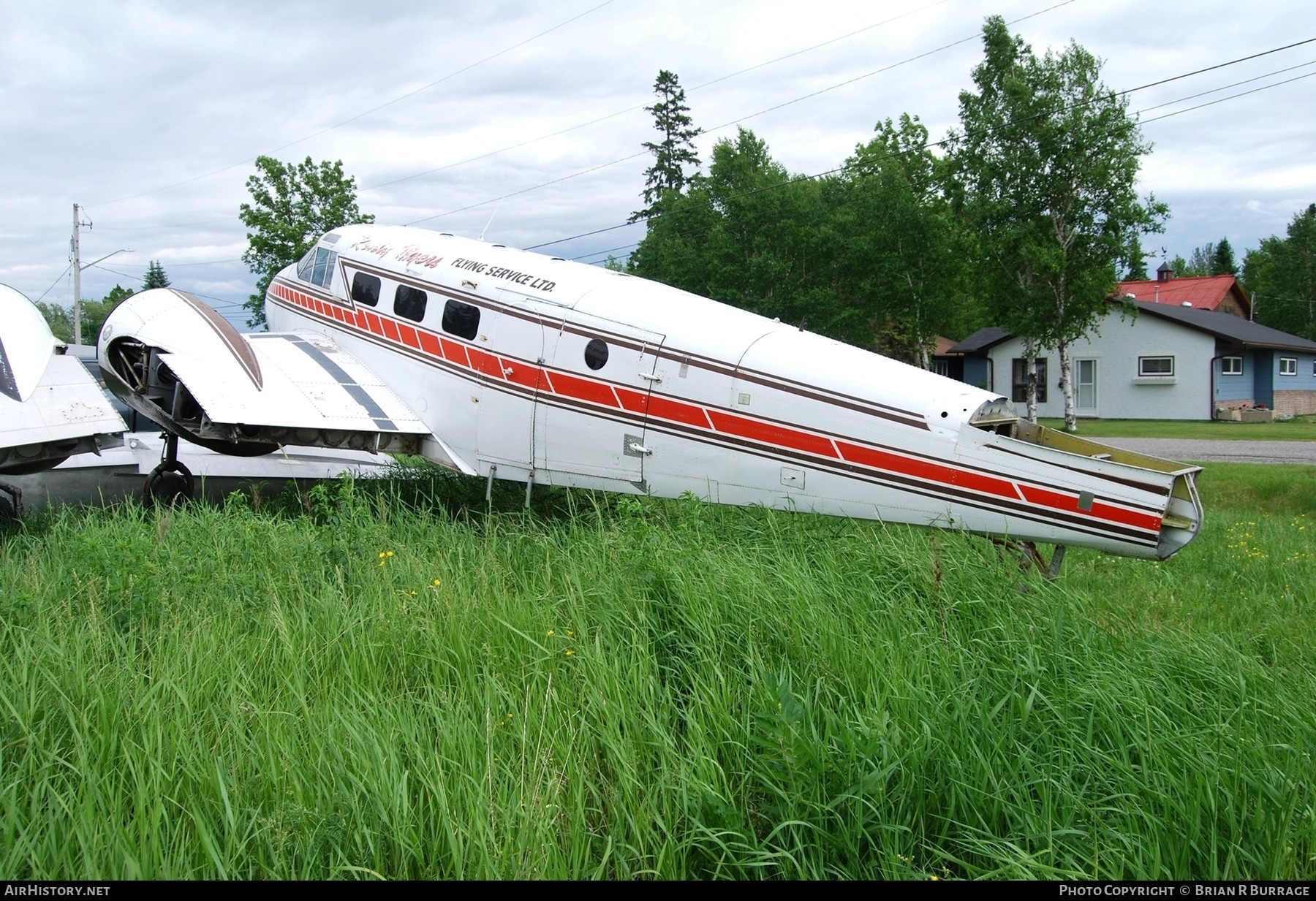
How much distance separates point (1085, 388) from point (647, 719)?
40.0 m

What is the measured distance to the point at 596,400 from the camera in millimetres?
8055

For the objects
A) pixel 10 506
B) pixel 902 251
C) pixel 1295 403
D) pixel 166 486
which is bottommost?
pixel 10 506

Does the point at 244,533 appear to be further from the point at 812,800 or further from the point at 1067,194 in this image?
the point at 1067,194

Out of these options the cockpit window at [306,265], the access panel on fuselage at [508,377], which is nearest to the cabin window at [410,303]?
the access panel on fuselage at [508,377]

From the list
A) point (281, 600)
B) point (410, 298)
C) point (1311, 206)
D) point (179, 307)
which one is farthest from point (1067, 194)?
point (1311, 206)

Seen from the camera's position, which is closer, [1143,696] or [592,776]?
[592,776]

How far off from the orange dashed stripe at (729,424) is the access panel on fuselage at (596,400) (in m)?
0.02

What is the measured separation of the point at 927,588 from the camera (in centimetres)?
584

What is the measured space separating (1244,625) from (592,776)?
187 inches

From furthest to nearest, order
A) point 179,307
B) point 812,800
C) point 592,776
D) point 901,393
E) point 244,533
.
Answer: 1. point 179,307
2. point 244,533
3. point 901,393
4. point 592,776
5. point 812,800

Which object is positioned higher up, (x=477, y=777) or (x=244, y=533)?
(x=244, y=533)

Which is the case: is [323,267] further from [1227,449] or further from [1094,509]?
[1227,449]

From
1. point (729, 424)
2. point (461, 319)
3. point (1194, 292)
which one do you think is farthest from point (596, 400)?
point (1194, 292)
